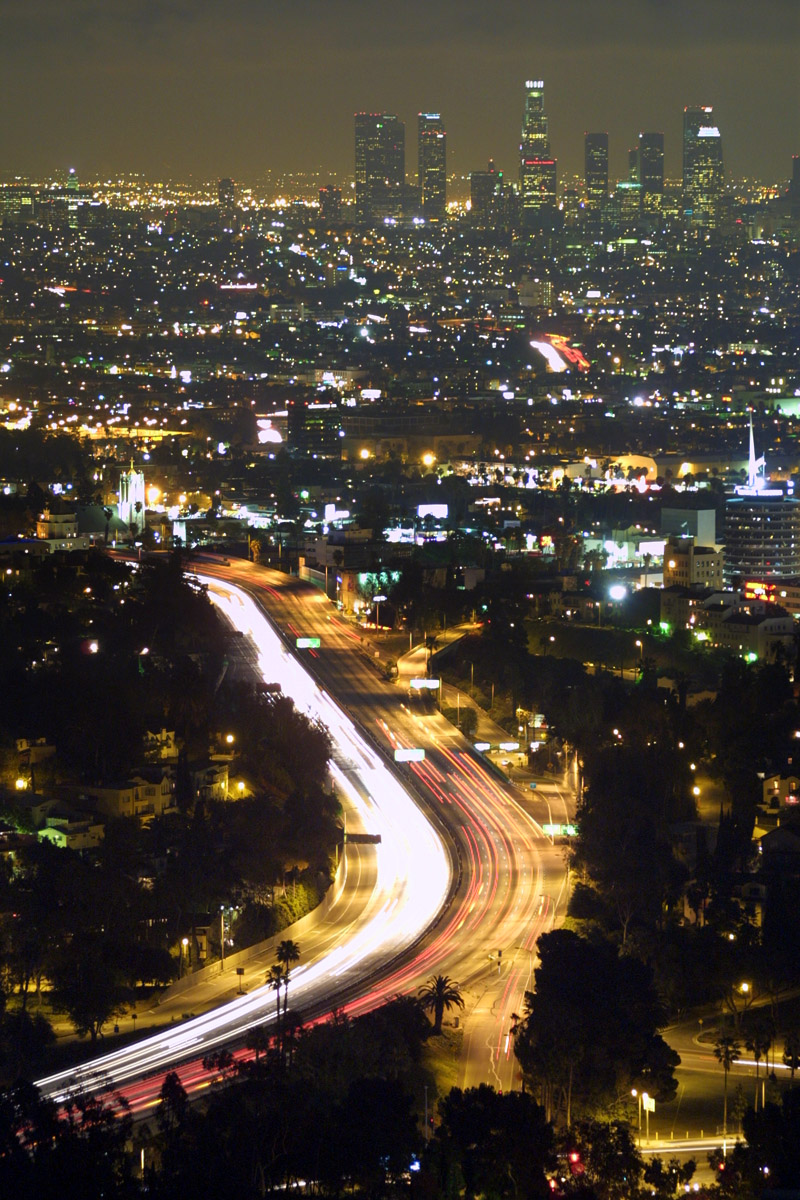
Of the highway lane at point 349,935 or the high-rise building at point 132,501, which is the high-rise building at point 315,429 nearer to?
the high-rise building at point 132,501

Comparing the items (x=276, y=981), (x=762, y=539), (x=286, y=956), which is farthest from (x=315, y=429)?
(x=276, y=981)

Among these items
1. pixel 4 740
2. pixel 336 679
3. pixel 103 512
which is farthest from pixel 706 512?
pixel 4 740

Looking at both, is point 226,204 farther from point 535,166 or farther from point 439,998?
point 439,998

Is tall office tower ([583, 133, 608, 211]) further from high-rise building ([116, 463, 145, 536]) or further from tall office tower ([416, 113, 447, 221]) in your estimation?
high-rise building ([116, 463, 145, 536])

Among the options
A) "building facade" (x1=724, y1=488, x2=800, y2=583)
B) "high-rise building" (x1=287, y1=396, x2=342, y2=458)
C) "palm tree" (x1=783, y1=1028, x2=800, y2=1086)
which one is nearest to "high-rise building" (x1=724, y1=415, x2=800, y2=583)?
"building facade" (x1=724, y1=488, x2=800, y2=583)

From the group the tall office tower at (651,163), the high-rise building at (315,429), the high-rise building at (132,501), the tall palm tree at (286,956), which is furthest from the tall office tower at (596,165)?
the tall palm tree at (286,956)

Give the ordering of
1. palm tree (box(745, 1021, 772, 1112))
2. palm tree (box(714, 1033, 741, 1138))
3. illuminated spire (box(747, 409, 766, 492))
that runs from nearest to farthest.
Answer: palm tree (box(714, 1033, 741, 1138)) < palm tree (box(745, 1021, 772, 1112)) < illuminated spire (box(747, 409, 766, 492))
